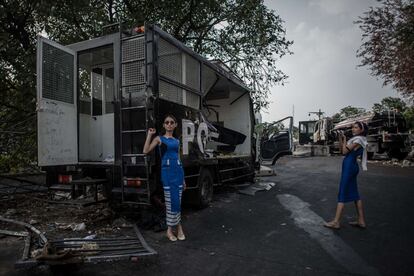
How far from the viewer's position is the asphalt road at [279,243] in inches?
130

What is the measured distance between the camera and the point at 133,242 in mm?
3918

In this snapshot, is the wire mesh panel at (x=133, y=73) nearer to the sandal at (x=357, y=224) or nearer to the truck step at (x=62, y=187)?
the truck step at (x=62, y=187)

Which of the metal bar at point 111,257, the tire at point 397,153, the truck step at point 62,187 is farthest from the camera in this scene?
the tire at point 397,153

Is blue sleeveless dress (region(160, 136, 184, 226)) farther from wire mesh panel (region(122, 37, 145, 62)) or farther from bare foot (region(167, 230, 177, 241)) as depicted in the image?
wire mesh panel (region(122, 37, 145, 62))

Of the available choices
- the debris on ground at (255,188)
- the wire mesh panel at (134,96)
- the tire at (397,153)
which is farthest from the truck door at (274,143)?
the tire at (397,153)

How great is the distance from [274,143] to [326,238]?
6679mm

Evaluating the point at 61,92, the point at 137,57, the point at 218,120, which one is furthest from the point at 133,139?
the point at 218,120

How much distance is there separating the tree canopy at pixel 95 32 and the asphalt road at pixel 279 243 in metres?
5.20

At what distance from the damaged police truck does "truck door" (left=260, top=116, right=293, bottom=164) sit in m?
4.34

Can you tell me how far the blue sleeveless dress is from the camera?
4.17 m

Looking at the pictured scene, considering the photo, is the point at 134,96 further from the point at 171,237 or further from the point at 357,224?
the point at 357,224

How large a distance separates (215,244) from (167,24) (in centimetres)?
969

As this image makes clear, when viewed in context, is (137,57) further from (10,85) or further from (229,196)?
(10,85)

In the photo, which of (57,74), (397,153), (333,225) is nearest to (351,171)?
(333,225)
